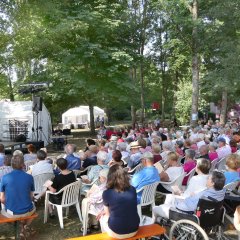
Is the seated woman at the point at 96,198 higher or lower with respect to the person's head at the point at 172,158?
lower

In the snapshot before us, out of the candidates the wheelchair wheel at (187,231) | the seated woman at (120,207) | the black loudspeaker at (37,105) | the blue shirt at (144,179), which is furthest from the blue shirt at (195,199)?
the black loudspeaker at (37,105)

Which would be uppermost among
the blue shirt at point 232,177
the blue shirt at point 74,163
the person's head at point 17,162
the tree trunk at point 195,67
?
the tree trunk at point 195,67

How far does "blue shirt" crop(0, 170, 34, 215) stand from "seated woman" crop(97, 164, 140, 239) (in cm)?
143

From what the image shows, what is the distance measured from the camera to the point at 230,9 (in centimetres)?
1808

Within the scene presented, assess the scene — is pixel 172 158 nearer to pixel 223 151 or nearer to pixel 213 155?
pixel 213 155

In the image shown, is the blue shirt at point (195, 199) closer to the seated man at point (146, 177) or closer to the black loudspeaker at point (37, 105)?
the seated man at point (146, 177)

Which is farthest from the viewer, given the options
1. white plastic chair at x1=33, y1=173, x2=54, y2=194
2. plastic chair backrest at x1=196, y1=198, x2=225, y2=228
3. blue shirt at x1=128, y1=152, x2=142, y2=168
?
blue shirt at x1=128, y1=152, x2=142, y2=168

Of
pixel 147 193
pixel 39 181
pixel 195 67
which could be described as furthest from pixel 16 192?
pixel 195 67

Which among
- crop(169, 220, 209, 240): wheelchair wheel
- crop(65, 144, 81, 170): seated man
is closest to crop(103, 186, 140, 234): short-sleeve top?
crop(169, 220, 209, 240): wheelchair wheel

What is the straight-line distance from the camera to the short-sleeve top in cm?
370

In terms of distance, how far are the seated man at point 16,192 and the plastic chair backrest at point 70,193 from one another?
70 centimetres

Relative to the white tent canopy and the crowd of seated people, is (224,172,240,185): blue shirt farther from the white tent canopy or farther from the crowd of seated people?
the white tent canopy

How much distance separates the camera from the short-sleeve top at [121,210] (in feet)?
12.1

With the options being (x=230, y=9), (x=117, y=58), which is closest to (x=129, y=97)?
(x=117, y=58)
